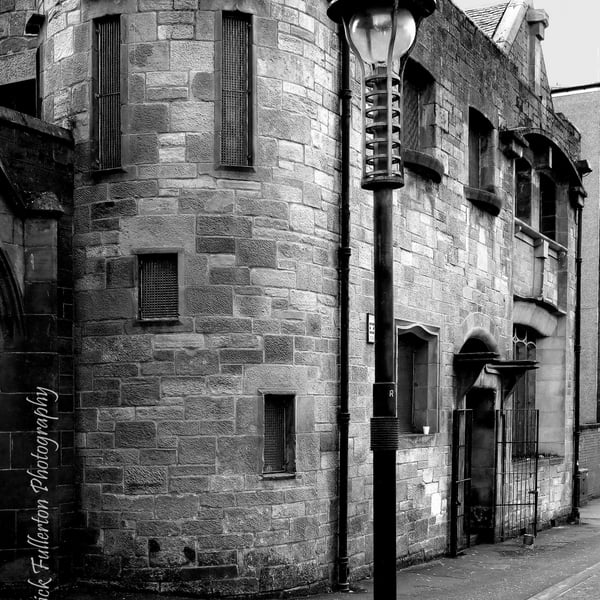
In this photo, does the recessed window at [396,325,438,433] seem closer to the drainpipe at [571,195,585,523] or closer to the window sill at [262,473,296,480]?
the window sill at [262,473,296,480]

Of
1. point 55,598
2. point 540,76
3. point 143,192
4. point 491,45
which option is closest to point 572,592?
point 55,598

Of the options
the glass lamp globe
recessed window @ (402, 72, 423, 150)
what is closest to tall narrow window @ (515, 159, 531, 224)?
recessed window @ (402, 72, 423, 150)

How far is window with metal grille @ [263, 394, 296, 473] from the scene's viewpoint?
1060cm

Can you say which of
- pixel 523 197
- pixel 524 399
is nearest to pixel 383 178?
pixel 523 197

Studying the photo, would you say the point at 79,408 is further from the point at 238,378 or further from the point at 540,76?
the point at 540,76

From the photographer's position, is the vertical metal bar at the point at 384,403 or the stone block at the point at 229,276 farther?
the stone block at the point at 229,276

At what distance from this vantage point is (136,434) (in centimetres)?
1018

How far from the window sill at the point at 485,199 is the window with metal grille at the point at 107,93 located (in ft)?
20.9

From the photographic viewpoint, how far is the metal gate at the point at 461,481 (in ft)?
46.6

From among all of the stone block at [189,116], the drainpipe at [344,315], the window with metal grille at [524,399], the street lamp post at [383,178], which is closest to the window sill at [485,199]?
the window with metal grille at [524,399]

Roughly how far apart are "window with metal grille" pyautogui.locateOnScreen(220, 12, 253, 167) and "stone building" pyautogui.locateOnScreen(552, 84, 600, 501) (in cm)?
1892

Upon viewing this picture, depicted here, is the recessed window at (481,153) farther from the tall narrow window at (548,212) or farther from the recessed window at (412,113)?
the tall narrow window at (548,212)

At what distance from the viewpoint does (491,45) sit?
16422mm

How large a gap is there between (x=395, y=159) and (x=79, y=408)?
17.2 ft
